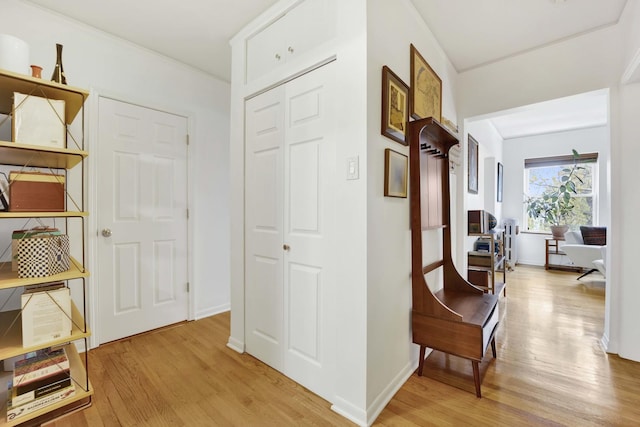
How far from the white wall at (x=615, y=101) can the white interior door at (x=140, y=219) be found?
3.39 metres

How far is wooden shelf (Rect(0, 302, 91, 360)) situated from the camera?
1.41 metres

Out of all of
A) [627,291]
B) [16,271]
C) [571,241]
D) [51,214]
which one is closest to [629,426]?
[627,291]

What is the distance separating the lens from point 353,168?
5.03 ft

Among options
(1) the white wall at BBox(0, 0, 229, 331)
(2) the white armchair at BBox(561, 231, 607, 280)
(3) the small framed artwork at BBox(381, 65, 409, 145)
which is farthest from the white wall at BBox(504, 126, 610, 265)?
(1) the white wall at BBox(0, 0, 229, 331)

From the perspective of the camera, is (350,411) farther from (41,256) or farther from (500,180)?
(500,180)

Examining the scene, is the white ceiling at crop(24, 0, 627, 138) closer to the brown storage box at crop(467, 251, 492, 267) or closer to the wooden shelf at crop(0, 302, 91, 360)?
the brown storage box at crop(467, 251, 492, 267)

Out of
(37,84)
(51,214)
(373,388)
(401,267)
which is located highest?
(37,84)

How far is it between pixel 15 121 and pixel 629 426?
11.6ft

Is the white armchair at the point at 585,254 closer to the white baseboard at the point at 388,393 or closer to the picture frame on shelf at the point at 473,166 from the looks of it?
the picture frame on shelf at the point at 473,166

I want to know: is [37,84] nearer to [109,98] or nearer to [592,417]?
[109,98]

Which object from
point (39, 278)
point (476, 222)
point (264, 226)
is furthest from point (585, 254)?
point (39, 278)

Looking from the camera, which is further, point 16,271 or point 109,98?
point 109,98

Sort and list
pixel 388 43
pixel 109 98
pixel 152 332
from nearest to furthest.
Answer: pixel 388 43
pixel 109 98
pixel 152 332

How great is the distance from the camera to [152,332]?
2.62 metres
